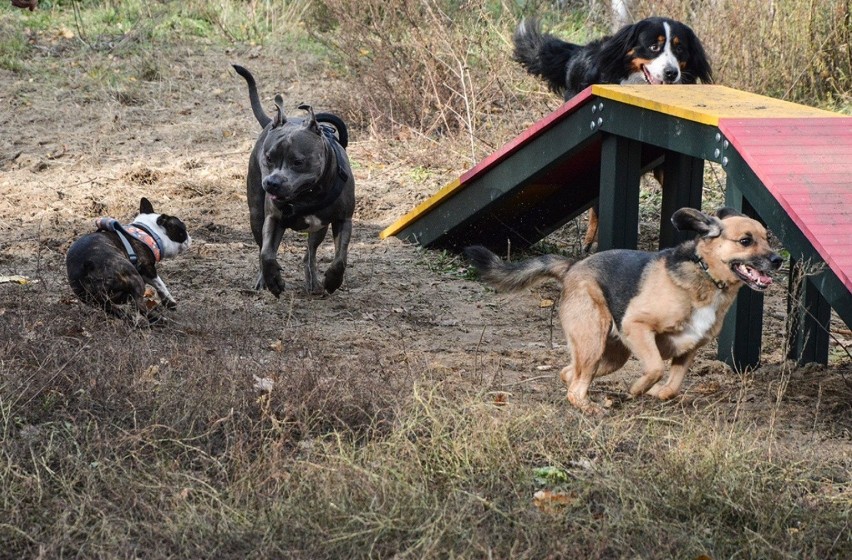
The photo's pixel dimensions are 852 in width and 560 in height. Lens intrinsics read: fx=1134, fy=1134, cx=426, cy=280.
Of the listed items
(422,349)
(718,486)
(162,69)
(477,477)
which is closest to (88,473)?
(477,477)

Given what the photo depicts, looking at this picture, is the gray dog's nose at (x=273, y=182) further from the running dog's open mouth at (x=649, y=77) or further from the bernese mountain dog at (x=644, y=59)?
the running dog's open mouth at (x=649, y=77)

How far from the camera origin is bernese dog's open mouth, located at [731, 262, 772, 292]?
5203 millimetres

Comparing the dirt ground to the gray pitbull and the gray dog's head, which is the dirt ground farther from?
the gray dog's head

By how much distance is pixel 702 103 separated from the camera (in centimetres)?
678

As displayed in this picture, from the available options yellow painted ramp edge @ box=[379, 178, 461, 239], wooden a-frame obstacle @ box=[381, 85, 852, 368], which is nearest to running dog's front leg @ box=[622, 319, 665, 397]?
wooden a-frame obstacle @ box=[381, 85, 852, 368]

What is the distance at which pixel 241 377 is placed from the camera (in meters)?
4.92

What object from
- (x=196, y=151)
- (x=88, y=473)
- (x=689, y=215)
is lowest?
(x=196, y=151)

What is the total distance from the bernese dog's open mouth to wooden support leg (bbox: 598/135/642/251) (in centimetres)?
210

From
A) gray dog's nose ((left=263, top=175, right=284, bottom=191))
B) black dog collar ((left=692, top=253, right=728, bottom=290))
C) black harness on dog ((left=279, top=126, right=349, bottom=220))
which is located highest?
black dog collar ((left=692, top=253, right=728, bottom=290))

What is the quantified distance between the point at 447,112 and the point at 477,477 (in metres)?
8.38

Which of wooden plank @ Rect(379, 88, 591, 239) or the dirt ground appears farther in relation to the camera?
wooden plank @ Rect(379, 88, 591, 239)

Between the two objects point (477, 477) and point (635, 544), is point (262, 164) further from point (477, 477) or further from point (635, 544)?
point (635, 544)

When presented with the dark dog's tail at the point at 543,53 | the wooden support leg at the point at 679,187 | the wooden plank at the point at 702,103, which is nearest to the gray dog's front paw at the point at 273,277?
the wooden plank at the point at 702,103

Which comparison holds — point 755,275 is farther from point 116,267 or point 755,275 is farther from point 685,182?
point 116,267
